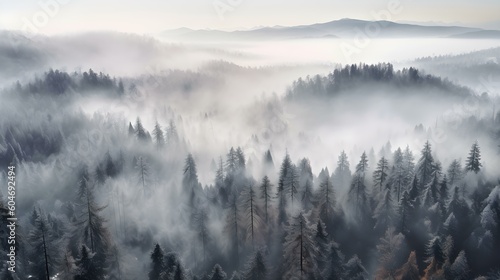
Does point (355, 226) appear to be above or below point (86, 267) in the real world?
below

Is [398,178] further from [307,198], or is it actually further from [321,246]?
[321,246]

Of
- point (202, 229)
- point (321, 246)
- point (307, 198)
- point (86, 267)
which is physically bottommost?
point (202, 229)

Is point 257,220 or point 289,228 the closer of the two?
point 289,228

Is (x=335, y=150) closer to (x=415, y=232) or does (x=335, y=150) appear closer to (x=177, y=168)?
(x=177, y=168)

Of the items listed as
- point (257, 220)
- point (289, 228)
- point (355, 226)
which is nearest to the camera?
point (289, 228)

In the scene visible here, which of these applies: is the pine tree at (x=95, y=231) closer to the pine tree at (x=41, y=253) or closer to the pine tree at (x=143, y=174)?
the pine tree at (x=41, y=253)

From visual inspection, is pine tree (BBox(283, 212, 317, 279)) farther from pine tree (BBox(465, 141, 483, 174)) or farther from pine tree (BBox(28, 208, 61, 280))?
pine tree (BBox(465, 141, 483, 174))

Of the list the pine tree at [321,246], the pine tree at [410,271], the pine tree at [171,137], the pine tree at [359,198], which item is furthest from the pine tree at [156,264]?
the pine tree at [171,137]

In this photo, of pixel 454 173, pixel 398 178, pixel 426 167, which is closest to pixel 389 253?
pixel 398 178

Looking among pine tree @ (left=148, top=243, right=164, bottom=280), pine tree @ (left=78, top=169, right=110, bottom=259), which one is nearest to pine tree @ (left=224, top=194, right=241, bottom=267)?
pine tree @ (left=148, top=243, right=164, bottom=280)
